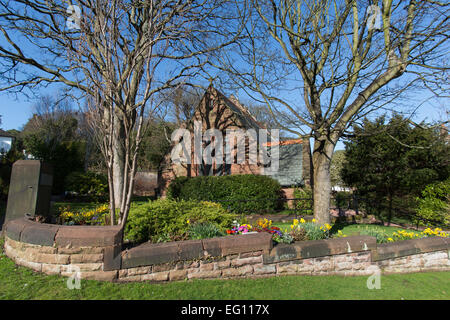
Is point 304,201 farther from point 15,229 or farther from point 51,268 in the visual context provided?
point 15,229

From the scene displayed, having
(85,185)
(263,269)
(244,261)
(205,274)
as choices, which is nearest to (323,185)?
(263,269)

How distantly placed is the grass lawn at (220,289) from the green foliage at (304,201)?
22.9 ft

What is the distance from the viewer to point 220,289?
12.3 ft

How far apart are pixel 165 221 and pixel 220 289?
1706 millimetres

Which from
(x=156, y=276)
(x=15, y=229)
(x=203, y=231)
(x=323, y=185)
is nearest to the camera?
(x=156, y=276)

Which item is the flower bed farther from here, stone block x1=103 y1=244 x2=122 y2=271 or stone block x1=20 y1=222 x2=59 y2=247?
stone block x1=20 y1=222 x2=59 y2=247

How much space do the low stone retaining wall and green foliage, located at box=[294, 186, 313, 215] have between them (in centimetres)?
646

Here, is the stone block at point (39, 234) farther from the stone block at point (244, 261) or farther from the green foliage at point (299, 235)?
the green foliage at point (299, 235)

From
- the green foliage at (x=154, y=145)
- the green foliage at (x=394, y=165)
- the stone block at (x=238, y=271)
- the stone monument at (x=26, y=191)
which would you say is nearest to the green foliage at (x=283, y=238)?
the stone block at (x=238, y=271)

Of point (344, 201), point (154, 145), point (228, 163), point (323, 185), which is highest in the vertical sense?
point (154, 145)
